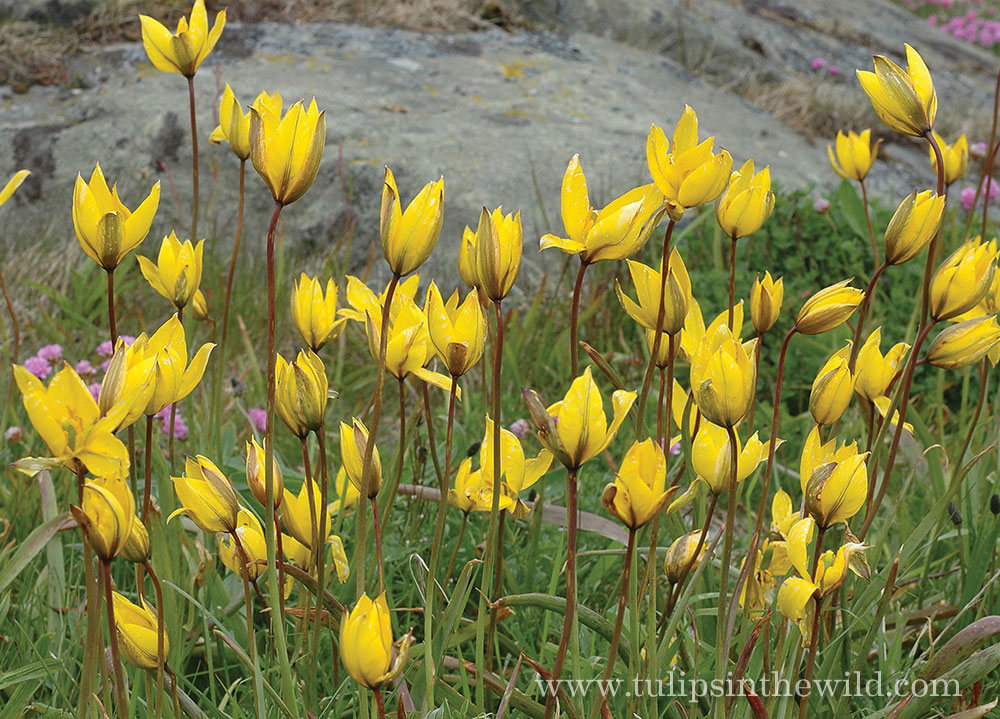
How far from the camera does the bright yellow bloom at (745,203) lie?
→ 1.03 m

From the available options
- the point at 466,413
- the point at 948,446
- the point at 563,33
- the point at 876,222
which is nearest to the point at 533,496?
the point at 466,413

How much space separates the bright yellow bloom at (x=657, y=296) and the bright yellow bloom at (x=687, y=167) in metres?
0.06

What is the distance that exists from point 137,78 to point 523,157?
5.93 feet

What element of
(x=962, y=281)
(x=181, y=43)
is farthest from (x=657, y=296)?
(x=181, y=43)

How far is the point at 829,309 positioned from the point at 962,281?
5.2 inches

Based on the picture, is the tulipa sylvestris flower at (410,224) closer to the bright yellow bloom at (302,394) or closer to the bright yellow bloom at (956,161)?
the bright yellow bloom at (302,394)

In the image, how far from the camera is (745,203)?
1035 millimetres

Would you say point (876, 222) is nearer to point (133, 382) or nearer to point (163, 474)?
point (163, 474)

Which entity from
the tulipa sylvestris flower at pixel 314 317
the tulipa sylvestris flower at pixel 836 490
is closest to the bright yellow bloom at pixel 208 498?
the tulipa sylvestris flower at pixel 314 317

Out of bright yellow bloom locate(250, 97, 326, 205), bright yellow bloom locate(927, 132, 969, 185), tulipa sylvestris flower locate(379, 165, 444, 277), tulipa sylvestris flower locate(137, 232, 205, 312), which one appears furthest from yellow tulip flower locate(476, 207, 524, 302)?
bright yellow bloom locate(927, 132, 969, 185)

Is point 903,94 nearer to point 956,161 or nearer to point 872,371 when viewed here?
point 872,371

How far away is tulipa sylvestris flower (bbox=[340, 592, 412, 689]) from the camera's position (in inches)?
28.6

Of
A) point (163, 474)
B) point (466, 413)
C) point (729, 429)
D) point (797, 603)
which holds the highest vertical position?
point (729, 429)

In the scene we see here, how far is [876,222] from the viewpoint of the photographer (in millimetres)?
3174
